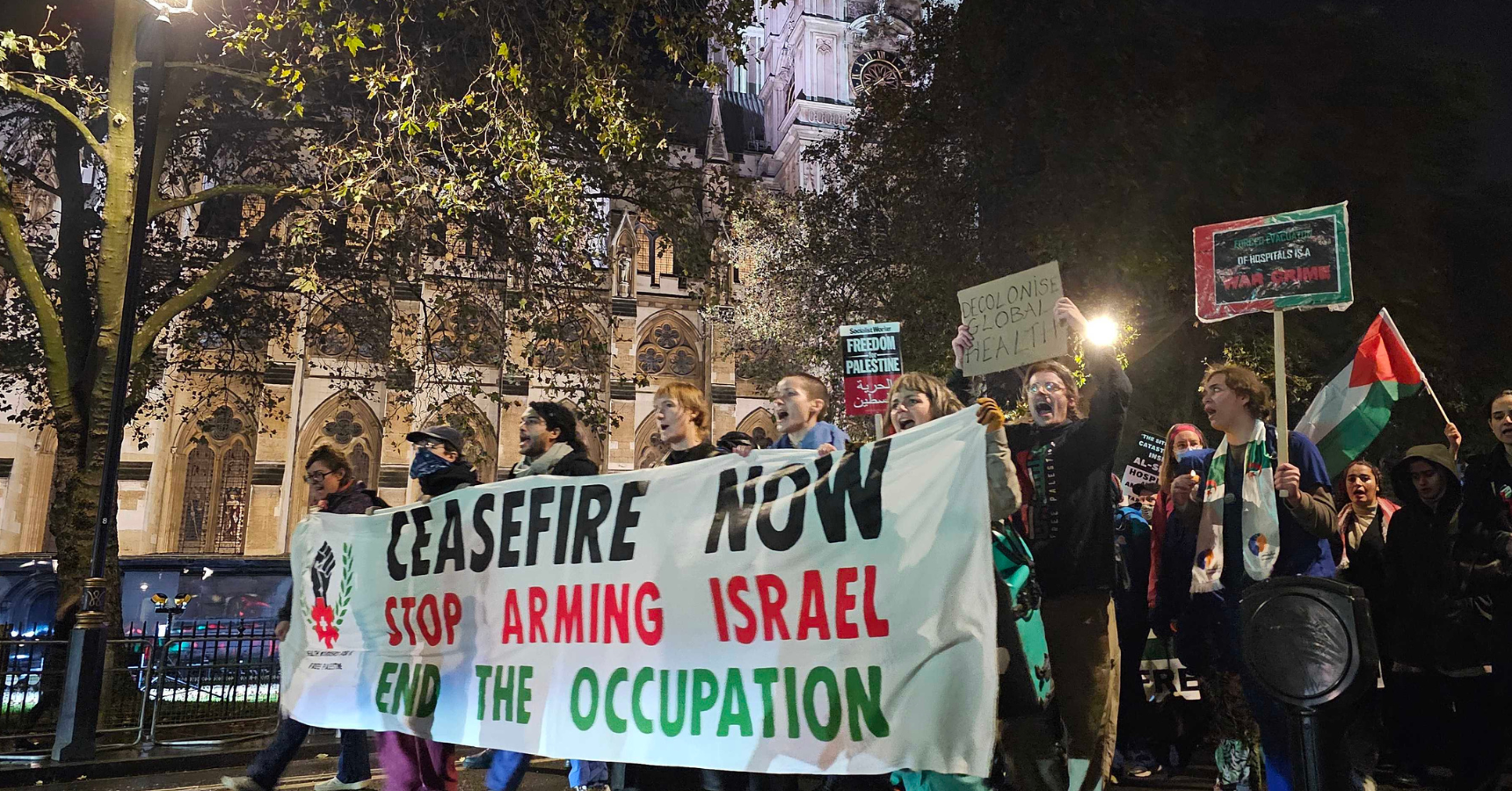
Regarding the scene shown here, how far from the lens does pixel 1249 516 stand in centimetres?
439

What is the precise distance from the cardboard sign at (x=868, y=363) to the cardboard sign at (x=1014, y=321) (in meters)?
3.69

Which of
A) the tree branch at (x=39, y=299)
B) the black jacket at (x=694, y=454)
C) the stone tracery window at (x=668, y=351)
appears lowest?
the black jacket at (x=694, y=454)

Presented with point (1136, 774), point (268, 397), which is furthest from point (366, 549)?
point (268, 397)

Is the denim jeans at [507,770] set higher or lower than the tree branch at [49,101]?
lower

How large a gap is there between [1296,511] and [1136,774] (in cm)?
296

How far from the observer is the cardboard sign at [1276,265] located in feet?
15.3

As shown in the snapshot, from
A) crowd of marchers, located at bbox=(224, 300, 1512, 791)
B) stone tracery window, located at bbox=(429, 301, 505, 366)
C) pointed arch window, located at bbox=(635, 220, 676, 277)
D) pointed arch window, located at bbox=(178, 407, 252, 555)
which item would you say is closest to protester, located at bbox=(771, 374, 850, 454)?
crowd of marchers, located at bbox=(224, 300, 1512, 791)

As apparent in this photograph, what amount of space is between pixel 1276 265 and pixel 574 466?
3447 mm

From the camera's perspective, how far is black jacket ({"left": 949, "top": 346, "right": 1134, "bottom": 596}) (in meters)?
3.94

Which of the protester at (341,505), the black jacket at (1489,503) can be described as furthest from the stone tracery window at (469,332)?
the black jacket at (1489,503)

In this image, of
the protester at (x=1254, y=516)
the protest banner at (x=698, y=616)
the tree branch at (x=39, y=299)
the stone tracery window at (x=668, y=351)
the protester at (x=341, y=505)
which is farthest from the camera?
the stone tracery window at (x=668, y=351)

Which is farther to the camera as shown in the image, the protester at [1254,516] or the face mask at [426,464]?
the face mask at [426,464]

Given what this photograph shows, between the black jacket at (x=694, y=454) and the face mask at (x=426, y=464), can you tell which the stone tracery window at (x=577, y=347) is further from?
the black jacket at (x=694, y=454)

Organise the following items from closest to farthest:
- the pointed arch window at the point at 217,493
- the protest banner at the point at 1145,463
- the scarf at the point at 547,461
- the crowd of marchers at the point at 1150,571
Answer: the crowd of marchers at the point at 1150,571 < the scarf at the point at 547,461 < the protest banner at the point at 1145,463 < the pointed arch window at the point at 217,493
